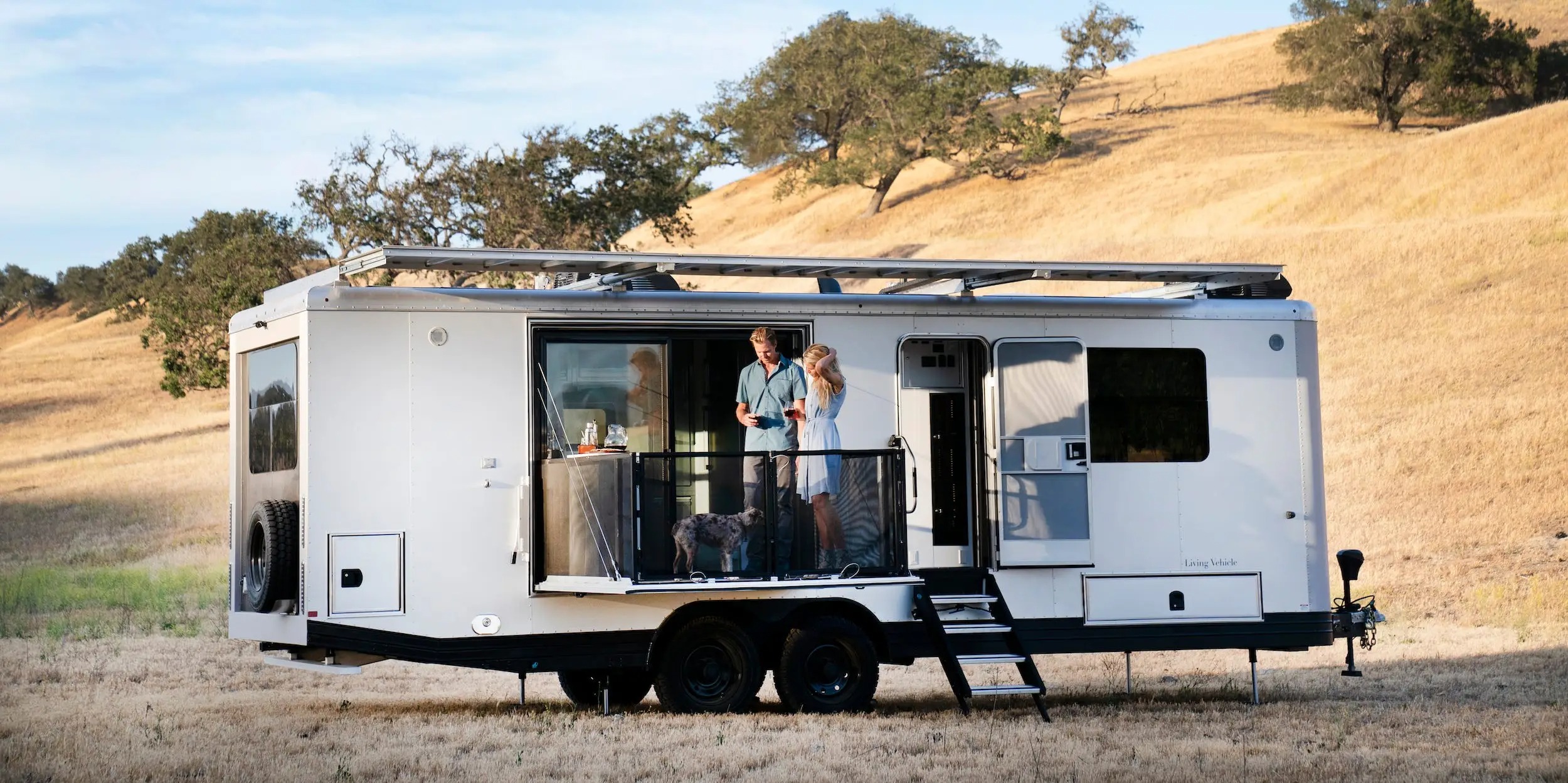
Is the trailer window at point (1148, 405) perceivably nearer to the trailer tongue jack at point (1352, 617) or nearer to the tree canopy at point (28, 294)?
the trailer tongue jack at point (1352, 617)

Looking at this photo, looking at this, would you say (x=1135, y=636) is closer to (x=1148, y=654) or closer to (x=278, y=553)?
(x=1148, y=654)

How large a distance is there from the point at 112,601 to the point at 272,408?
983cm

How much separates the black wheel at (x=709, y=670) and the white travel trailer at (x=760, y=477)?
2 centimetres

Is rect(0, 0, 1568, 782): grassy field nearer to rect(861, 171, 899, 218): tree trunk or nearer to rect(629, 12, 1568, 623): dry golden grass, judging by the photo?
rect(629, 12, 1568, 623): dry golden grass

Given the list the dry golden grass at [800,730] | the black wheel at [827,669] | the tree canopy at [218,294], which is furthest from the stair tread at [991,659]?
the tree canopy at [218,294]

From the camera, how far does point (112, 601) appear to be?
64.1ft

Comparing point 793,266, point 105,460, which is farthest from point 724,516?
point 105,460

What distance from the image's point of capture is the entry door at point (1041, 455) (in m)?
11.5

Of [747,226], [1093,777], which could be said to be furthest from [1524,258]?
[747,226]

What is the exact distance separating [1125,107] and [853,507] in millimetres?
60374

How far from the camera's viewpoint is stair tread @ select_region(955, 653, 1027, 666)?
11094 mm

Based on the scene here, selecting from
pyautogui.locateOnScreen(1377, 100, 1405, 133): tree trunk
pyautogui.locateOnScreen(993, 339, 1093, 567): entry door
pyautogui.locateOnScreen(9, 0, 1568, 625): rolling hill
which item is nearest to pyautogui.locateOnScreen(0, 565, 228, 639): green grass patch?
pyautogui.locateOnScreen(9, 0, 1568, 625): rolling hill

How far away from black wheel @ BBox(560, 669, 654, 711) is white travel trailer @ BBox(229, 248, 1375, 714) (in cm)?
2

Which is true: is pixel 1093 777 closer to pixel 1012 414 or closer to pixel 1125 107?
pixel 1012 414
